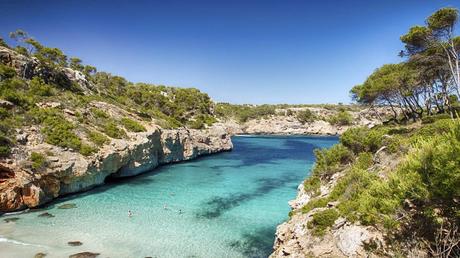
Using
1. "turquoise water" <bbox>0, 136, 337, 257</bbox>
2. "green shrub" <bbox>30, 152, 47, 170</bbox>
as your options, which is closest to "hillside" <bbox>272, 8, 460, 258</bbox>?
"turquoise water" <bbox>0, 136, 337, 257</bbox>

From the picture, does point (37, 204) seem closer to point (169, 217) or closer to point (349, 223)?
point (169, 217)

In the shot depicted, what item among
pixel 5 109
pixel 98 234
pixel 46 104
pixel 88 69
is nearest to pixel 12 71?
pixel 46 104

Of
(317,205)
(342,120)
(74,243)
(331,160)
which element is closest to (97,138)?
(74,243)

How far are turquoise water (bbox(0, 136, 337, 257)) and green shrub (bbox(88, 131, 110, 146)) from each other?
4.86 m

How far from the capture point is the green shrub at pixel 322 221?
40.8 feet

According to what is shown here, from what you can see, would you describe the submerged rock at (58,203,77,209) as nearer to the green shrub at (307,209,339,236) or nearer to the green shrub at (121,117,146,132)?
the green shrub at (121,117,146,132)

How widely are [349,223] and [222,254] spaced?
735cm

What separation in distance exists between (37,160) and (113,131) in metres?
10.9

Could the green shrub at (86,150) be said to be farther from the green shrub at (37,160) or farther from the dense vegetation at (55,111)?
the green shrub at (37,160)

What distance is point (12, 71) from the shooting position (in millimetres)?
33219

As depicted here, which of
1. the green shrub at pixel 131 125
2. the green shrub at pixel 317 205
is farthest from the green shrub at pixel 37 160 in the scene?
the green shrub at pixel 317 205

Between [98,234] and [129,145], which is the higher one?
[129,145]

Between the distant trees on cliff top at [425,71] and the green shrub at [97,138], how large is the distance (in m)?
30.7

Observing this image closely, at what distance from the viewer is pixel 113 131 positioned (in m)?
33.8
